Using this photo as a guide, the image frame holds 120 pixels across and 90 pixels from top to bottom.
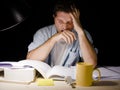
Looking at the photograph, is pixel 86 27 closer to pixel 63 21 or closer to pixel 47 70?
pixel 63 21

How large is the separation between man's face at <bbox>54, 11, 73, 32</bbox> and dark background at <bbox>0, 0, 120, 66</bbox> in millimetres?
60

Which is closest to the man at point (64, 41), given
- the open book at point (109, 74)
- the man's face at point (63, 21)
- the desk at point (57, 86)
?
the man's face at point (63, 21)

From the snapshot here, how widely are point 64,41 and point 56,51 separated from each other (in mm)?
101

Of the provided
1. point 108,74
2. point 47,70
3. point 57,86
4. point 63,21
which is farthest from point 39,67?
point 63,21

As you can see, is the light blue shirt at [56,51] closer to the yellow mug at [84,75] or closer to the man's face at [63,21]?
the man's face at [63,21]

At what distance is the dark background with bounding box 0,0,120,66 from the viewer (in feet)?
6.11

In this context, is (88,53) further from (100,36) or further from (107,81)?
(107,81)

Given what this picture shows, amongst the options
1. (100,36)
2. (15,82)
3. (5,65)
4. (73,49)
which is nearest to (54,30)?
(73,49)

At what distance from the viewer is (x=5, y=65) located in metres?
1.59

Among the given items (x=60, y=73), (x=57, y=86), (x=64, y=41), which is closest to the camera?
(x=57, y=86)

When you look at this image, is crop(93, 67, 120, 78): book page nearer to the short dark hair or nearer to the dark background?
the dark background

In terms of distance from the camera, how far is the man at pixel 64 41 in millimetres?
1843

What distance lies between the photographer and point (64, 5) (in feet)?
6.28

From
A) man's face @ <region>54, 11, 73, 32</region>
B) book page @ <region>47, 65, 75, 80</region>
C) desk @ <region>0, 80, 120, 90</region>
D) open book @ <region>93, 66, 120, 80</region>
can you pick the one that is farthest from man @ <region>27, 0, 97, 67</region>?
desk @ <region>0, 80, 120, 90</region>
